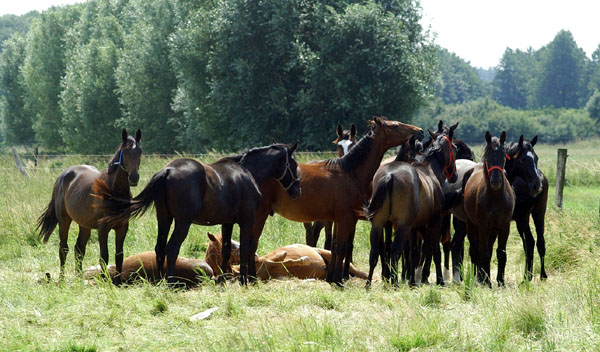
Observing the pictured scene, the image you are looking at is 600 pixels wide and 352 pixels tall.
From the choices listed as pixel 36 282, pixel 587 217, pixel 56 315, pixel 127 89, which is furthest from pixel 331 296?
pixel 127 89

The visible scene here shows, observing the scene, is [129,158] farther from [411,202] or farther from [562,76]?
[562,76]

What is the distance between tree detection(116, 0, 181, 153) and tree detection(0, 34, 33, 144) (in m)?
22.8

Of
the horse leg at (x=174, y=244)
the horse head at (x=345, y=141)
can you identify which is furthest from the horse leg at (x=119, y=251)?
the horse head at (x=345, y=141)

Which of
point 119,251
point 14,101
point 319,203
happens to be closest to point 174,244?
point 119,251

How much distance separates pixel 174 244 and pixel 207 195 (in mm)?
675

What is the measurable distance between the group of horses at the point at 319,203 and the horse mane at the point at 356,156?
14 millimetres

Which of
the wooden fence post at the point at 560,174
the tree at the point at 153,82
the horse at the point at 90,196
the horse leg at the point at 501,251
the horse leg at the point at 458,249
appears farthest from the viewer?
the tree at the point at 153,82

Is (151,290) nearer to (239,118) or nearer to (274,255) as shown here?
(274,255)

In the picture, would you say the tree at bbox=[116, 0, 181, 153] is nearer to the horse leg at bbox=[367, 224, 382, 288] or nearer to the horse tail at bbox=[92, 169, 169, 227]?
the horse tail at bbox=[92, 169, 169, 227]

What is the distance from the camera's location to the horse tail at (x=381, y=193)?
789 centimetres

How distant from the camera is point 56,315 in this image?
6055 millimetres

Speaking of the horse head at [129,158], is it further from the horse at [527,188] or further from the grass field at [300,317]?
the horse at [527,188]

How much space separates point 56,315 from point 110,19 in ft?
145

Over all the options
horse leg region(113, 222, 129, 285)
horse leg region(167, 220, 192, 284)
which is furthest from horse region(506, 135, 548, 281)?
horse leg region(113, 222, 129, 285)
